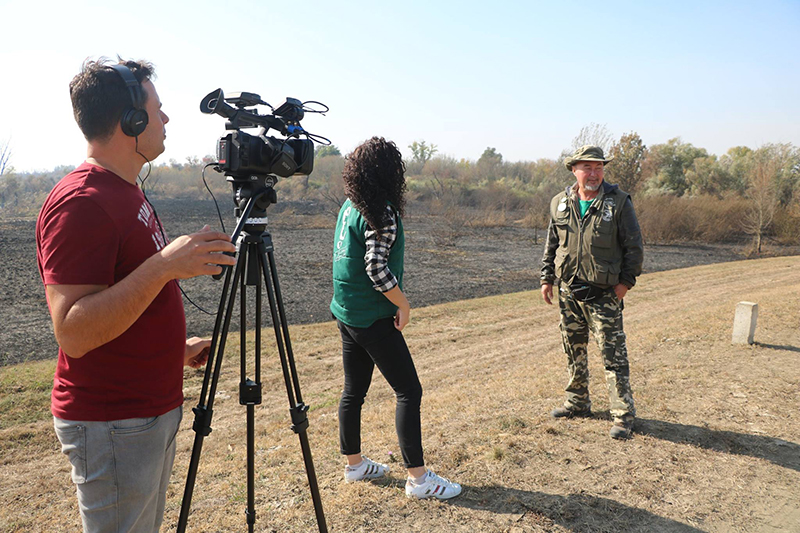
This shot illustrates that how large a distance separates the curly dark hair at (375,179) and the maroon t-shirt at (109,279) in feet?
4.05

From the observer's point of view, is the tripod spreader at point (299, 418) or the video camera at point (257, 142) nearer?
the video camera at point (257, 142)

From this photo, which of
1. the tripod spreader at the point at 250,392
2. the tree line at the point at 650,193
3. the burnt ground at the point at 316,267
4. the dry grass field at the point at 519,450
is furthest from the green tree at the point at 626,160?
the tripod spreader at the point at 250,392

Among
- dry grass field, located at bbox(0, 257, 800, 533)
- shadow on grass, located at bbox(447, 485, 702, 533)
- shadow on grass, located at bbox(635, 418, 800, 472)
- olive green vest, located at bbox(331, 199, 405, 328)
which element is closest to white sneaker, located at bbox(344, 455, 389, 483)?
dry grass field, located at bbox(0, 257, 800, 533)

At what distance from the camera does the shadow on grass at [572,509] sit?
9.99 feet

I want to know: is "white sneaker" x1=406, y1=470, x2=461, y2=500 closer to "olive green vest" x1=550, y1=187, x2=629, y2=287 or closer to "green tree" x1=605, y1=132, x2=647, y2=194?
"olive green vest" x1=550, y1=187, x2=629, y2=287

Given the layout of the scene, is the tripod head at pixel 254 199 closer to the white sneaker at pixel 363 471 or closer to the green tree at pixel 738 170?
the white sneaker at pixel 363 471

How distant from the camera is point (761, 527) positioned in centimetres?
309

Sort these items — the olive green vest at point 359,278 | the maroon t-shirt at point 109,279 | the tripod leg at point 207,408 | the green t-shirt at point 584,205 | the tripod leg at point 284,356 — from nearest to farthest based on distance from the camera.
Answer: the maroon t-shirt at point 109,279 < the tripod leg at point 207,408 < the tripod leg at point 284,356 < the olive green vest at point 359,278 < the green t-shirt at point 584,205

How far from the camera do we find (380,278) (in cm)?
290

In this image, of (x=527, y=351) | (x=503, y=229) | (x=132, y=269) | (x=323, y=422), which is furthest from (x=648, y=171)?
(x=132, y=269)

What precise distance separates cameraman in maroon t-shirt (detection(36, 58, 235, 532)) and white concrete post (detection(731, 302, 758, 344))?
671 cm

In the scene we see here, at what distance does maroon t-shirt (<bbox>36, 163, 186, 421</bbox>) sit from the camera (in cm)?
158

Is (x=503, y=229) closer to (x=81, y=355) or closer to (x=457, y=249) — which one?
(x=457, y=249)

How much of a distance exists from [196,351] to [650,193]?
3526 cm
